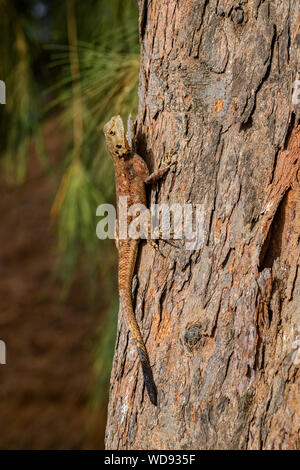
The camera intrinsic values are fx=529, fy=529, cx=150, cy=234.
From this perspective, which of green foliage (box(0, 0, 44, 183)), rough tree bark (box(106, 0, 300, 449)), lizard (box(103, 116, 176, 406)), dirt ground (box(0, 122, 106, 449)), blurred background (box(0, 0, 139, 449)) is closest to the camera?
rough tree bark (box(106, 0, 300, 449))

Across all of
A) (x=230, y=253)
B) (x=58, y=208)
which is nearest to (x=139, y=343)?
(x=230, y=253)

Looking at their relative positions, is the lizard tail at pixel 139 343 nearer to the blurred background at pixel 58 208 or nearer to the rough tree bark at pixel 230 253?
the rough tree bark at pixel 230 253

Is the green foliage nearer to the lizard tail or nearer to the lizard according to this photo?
the lizard

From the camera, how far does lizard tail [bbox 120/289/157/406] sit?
113 cm

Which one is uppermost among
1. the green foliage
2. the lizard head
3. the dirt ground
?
the green foliage

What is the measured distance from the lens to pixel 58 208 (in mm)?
2086

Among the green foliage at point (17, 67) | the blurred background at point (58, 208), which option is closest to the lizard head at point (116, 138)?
the blurred background at point (58, 208)

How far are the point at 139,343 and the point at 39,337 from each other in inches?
A: 122

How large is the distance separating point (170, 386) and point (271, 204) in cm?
44

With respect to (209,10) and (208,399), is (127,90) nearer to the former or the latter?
(209,10)

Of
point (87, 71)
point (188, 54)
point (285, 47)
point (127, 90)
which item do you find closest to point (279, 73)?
point (285, 47)

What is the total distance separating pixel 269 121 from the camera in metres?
1.10

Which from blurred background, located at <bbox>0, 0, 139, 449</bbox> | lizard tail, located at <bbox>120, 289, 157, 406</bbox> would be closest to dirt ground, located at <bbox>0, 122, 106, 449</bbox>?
blurred background, located at <bbox>0, 0, 139, 449</bbox>

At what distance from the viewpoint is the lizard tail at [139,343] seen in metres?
1.13
